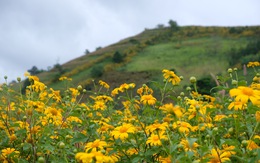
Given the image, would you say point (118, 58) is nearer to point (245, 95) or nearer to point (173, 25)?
point (173, 25)

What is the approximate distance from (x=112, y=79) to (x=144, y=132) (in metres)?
20.4

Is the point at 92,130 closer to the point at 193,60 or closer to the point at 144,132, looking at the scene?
the point at 144,132

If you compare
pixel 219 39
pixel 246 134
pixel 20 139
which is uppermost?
pixel 219 39

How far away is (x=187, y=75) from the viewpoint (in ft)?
70.9

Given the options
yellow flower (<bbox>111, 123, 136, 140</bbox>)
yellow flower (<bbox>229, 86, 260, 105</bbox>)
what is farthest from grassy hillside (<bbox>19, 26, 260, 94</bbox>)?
yellow flower (<bbox>229, 86, 260, 105</bbox>)

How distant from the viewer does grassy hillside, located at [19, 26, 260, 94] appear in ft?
73.1

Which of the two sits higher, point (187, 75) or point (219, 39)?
point (219, 39)

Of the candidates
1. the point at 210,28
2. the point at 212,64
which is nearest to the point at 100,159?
the point at 212,64

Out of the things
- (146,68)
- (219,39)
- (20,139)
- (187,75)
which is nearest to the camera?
(20,139)

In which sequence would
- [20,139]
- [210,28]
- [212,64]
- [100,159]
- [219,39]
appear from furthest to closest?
[210,28]
[219,39]
[212,64]
[20,139]
[100,159]

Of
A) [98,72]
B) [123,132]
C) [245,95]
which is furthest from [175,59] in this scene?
[245,95]

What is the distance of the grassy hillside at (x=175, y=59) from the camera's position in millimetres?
22281

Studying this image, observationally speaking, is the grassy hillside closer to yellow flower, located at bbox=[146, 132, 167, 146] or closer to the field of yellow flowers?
the field of yellow flowers

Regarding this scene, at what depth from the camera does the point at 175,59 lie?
26312 millimetres
